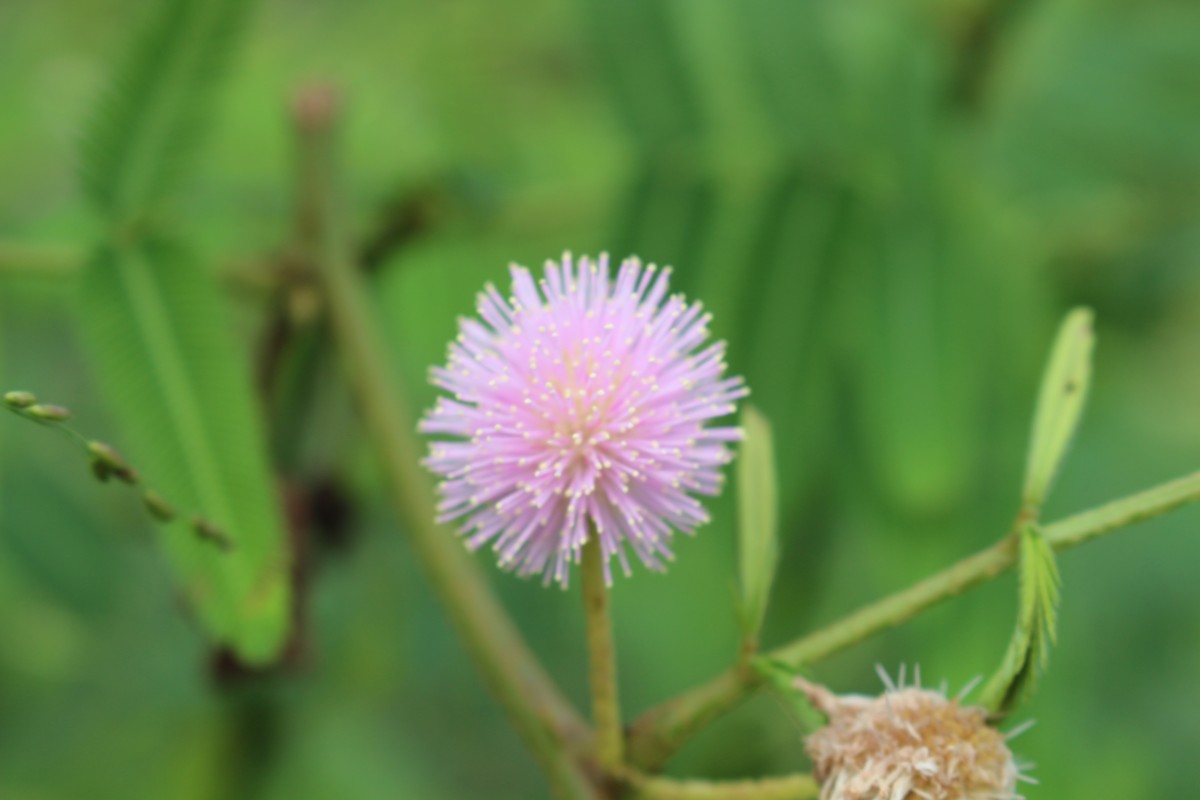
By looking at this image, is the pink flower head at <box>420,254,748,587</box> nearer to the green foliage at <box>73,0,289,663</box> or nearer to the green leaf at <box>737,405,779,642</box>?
the green leaf at <box>737,405,779,642</box>

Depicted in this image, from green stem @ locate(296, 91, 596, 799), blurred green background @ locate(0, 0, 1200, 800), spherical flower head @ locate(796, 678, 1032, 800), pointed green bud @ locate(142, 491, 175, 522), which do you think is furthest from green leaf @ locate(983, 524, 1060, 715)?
blurred green background @ locate(0, 0, 1200, 800)

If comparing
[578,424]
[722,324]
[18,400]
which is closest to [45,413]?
[18,400]

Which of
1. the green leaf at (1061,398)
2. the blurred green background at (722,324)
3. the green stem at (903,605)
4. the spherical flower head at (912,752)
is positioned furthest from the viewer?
the blurred green background at (722,324)

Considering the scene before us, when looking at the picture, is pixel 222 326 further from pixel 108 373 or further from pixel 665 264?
pixel 665 264

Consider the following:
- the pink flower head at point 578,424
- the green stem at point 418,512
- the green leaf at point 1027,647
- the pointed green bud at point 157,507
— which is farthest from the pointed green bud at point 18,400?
the green leaf at point 1027,647

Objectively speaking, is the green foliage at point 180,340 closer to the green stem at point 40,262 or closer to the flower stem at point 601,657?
the green stem at point 40,262

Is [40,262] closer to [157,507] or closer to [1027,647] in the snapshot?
[157,507]
